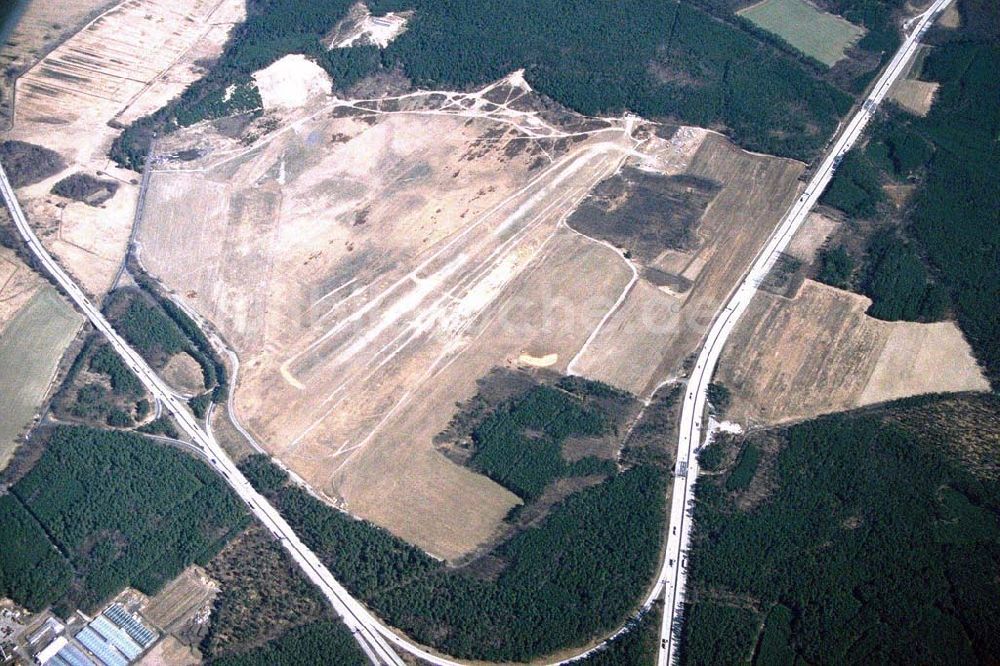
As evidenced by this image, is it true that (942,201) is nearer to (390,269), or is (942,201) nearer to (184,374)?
(390,269)

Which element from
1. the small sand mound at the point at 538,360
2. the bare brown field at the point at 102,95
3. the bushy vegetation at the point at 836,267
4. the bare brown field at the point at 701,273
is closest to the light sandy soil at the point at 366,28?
the bare brown field at the point at 102,95

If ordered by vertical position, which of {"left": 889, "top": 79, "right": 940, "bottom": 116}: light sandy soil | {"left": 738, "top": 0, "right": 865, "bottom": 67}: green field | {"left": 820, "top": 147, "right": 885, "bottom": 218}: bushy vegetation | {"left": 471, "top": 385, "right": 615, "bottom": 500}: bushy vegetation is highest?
{"left": 738, "top": 0, "right": 865, "bottom": 67}: green field

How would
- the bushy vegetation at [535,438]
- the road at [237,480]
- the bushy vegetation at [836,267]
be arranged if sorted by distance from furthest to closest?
1. the bushy vegetation at [836,267]
2. the bushy vegetation at [535,438]
3. the road at [237,480]

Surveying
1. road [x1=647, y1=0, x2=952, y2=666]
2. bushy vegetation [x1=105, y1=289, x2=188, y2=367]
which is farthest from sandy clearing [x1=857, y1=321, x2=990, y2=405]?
bushy vegetation [x1=105, y1=289, x2=188, y2=367]

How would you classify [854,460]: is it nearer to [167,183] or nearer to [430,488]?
[430,488]

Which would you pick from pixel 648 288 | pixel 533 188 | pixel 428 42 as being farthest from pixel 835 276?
pixel 428 42

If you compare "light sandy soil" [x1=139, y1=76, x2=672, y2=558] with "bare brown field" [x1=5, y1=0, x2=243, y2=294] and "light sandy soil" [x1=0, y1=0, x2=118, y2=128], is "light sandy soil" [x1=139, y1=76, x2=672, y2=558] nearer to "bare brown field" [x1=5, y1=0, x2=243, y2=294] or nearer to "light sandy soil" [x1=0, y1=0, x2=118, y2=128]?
"bare brown field" [x1=5, y1=0, x2=243, y2=294]

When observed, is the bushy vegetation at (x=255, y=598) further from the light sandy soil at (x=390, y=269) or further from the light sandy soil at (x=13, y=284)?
the light sandy soil at (x=13, y=284)
